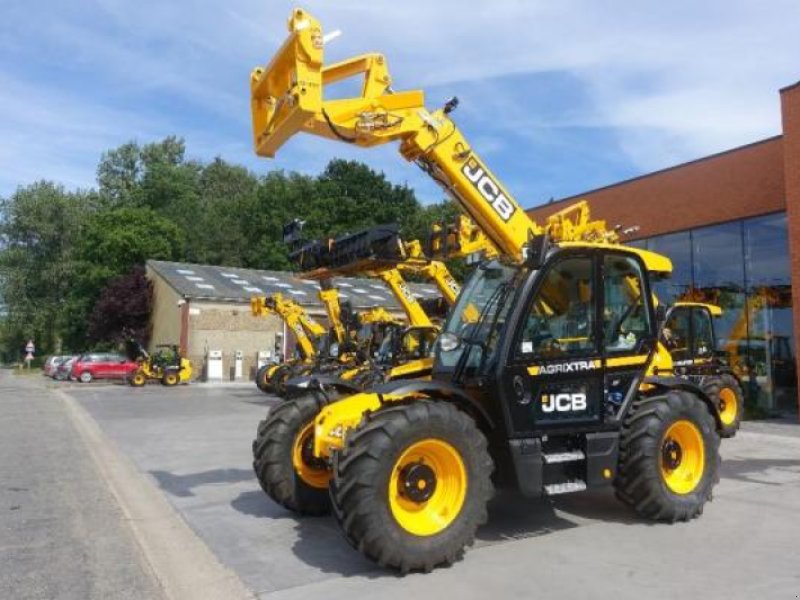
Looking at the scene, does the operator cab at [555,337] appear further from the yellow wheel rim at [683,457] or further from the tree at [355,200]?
the tree at [355,200]

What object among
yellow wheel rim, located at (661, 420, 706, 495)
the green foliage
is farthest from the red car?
yellow wheel rim, located at (661, 420, 706, 495)

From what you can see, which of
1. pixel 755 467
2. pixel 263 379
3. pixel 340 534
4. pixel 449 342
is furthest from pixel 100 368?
pixel 449 342

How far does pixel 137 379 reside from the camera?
32.8 metres

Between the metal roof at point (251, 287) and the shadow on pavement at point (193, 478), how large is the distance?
1083 inches

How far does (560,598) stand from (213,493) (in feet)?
16.1

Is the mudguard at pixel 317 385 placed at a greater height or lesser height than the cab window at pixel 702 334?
lesser

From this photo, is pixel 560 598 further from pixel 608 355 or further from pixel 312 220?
pixel 312 220

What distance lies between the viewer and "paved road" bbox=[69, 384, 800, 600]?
5223mm

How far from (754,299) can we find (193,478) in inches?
539

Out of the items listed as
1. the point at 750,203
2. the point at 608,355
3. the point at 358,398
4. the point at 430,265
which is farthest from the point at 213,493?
the point at 750,203

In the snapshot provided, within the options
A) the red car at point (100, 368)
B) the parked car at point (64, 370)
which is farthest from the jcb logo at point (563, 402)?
the parked car at point (64, 370)

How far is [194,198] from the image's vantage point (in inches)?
2751

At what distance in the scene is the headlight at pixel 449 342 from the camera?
22.0ft

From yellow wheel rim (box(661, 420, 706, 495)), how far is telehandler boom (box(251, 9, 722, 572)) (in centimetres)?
1
